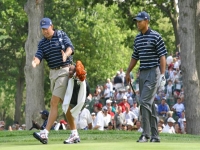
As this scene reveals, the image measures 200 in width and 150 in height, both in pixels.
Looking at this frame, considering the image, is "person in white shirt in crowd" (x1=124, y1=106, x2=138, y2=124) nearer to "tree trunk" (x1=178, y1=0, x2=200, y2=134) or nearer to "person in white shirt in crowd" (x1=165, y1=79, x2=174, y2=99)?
"tree trunk" (x1=178, y1=0, x2=200, y2=134)

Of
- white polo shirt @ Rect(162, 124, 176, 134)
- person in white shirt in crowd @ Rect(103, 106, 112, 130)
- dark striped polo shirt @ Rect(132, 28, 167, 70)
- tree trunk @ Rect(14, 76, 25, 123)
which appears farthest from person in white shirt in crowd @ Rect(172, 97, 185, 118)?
tree trunk @ Rect(14, 76, 25, 123)

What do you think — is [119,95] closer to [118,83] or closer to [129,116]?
[118,83]

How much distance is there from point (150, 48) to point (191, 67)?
11.7 meters

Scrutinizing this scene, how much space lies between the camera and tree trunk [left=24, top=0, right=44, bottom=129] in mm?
26047

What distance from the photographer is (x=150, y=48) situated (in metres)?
Answer: 12.1

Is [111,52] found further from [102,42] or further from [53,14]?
[53,14]

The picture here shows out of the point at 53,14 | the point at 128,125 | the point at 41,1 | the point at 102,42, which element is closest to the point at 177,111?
the point at 128,125

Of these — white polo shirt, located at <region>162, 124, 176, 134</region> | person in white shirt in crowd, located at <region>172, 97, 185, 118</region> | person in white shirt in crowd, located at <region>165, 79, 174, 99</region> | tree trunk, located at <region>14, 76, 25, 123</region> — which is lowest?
white polo shirt, located at <region>162, 124, 176, 134</region>

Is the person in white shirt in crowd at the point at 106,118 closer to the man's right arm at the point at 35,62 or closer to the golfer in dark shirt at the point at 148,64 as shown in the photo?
the golfer in dark shirt at the point at 148,64

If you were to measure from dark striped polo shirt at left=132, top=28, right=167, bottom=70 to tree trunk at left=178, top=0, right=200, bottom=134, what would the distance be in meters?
11.0

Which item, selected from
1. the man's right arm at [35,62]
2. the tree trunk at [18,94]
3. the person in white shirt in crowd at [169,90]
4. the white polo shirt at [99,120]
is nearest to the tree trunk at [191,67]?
the white polo shirt at [99,120]

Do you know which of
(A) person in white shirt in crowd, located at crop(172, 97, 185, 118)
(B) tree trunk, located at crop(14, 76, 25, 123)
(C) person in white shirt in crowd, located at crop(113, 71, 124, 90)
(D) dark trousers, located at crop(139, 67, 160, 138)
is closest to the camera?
(D) dark trousers, located at crop(139, 67, 160, 138)

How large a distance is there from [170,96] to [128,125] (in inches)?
179

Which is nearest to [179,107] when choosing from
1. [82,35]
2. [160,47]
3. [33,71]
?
[33,71]
